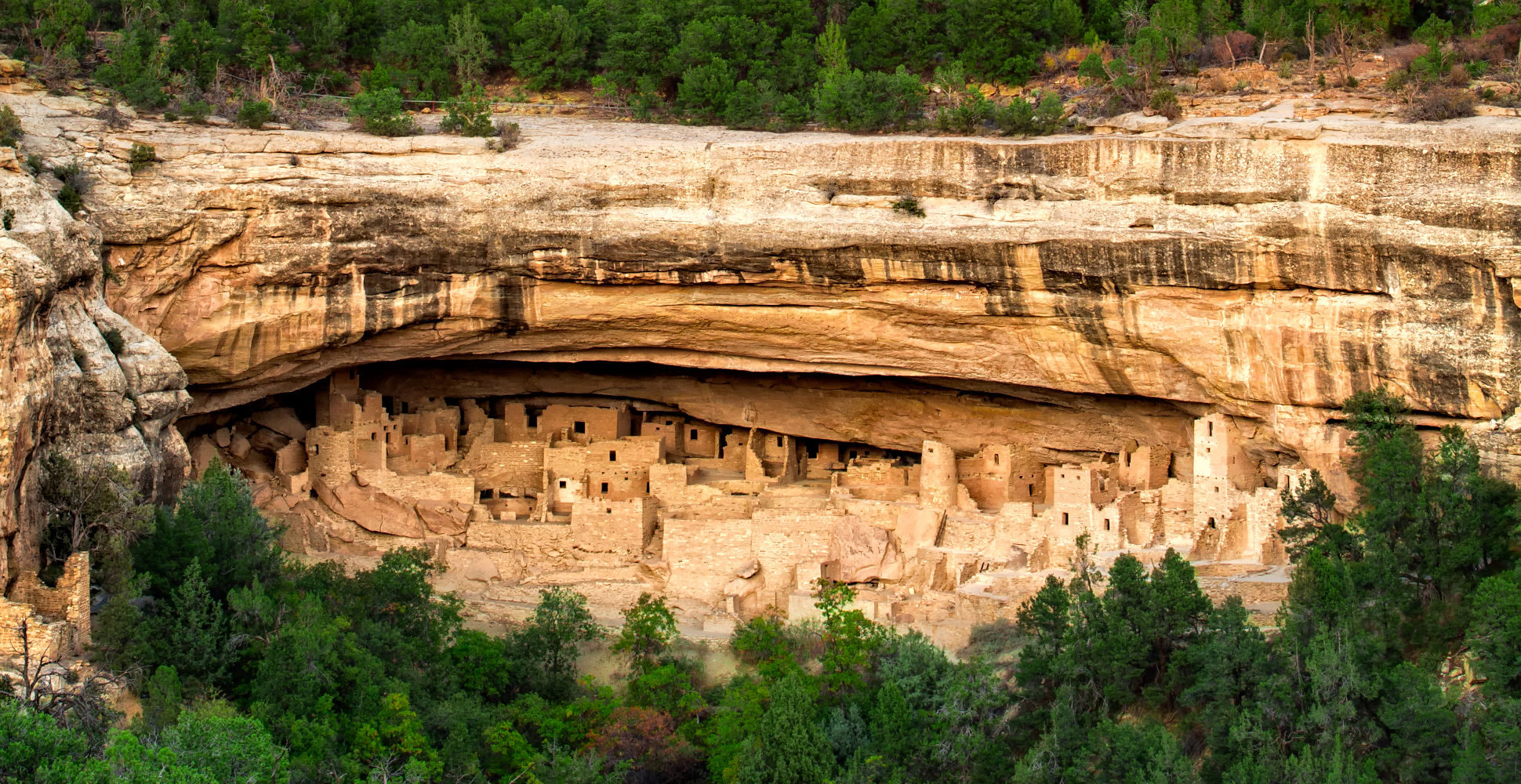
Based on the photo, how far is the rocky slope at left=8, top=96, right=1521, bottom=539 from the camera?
2370 cm

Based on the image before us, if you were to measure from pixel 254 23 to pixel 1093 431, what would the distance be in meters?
15.8

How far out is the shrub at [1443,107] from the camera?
24328 millimetres

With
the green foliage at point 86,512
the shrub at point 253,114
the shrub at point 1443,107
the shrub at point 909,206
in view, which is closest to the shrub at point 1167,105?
the shrub at point 1443,107

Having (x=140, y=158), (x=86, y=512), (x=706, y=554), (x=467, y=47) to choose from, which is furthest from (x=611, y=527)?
(x=467, y=47)

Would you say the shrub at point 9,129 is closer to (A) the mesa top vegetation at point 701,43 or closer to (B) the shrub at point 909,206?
(A) the mesa top vegetation at point 701,43

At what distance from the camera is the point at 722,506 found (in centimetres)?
2870

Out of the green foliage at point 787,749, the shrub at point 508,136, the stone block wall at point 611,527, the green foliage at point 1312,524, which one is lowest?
the green foliage at point 787,749

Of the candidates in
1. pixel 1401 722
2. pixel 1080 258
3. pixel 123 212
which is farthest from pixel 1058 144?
pixel 123 212

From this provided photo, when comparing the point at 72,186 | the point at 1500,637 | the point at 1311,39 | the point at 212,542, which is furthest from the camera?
the point at 1311,39

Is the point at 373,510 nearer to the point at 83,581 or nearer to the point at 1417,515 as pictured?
the point at 83,581

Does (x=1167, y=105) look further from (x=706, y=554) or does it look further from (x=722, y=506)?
(x=706, y=554)

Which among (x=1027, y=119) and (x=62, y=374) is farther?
(x=1027, y=119)

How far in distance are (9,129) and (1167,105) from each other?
1608cm

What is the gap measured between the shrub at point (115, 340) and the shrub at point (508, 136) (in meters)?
6.19
